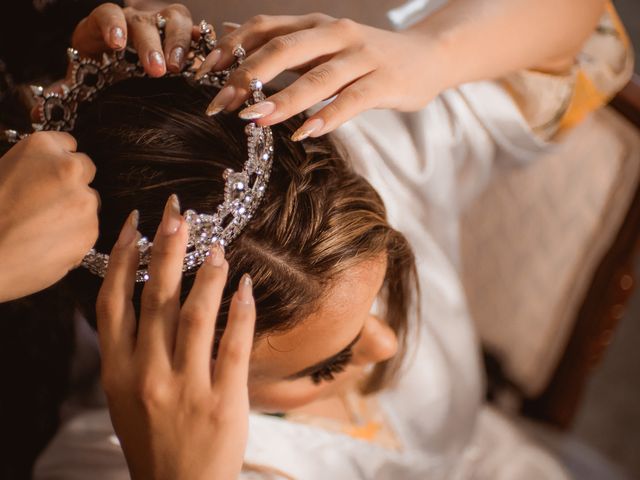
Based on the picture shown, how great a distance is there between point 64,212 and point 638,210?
805 millimetres

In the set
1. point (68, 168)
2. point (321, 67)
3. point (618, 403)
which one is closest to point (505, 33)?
point (321, 67)

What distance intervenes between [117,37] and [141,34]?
2 cm

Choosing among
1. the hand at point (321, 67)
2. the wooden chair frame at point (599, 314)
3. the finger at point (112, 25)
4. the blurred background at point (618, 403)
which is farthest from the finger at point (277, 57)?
the blurred background at point (618, 403)

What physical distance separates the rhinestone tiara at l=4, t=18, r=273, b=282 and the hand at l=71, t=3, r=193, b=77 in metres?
0.01

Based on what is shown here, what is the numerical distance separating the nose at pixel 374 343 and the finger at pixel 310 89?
0.28 meters

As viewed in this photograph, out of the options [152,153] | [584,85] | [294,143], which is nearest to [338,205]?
[294,143]

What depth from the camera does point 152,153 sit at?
1.56ft

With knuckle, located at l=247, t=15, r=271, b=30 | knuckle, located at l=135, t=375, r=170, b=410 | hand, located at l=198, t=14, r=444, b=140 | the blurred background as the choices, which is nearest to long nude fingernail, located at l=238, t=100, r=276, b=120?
hand, located at l=198, t=14, r=444, b=140

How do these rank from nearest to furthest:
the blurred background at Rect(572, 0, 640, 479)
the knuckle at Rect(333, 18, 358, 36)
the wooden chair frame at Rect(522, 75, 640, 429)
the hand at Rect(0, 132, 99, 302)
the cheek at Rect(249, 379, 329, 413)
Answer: the hand at Rect(0, 132, 99, 302) → the knuckle at Rect(333, 18, 358, 36) → the cheek at Rect(249, 379, 329, 413) → the wooden chair frame at Rect(522, 75, 640, 429) → the blurred background at Rect(572, 0, 640, 479)

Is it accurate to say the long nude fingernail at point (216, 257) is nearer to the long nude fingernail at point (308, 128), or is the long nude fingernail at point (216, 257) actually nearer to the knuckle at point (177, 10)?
the long nude fingernail at point (308, 128)

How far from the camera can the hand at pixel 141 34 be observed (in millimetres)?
482

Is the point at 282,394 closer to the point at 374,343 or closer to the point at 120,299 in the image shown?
the point at 374,343

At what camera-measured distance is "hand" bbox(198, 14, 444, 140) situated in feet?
1.51

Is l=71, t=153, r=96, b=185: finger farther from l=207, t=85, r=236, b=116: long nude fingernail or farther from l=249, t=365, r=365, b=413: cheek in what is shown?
l=249, t=365, r=365, b=413: cheek
